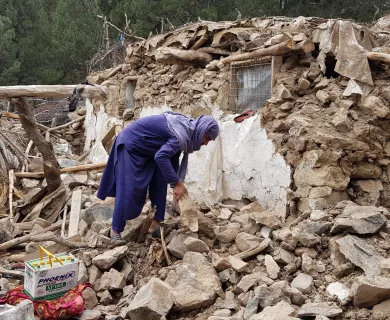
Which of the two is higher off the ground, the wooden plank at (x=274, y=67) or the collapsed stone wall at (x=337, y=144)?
the wooden plank at (x=274, y=67)

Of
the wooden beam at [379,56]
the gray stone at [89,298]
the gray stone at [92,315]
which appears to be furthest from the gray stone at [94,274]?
the wooden beam at [379,56]

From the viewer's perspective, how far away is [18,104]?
592 cm

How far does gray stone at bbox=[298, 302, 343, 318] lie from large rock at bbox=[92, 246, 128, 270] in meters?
1.65

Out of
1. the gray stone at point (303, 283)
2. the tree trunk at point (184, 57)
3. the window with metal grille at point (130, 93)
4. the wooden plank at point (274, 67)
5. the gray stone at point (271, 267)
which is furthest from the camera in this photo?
the window with metal grille at point (130, 93)

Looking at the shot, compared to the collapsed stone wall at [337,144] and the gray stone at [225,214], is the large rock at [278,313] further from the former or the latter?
the gray stone at [225,214]

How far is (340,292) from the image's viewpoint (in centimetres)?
291

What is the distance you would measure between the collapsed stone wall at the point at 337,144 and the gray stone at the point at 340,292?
3.63 ft

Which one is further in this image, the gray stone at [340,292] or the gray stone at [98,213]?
the gray stone at [98,213]

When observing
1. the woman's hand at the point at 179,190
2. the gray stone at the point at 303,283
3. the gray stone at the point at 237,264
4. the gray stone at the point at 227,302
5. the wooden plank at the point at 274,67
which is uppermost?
the wooden plank at the point at 274,67

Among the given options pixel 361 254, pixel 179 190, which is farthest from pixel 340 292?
pixel 179 190

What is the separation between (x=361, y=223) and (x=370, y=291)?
0.80 meters

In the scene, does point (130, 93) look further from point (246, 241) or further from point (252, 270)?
point (252, 270)

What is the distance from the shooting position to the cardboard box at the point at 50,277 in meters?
3.13

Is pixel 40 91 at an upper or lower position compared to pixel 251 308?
upper
